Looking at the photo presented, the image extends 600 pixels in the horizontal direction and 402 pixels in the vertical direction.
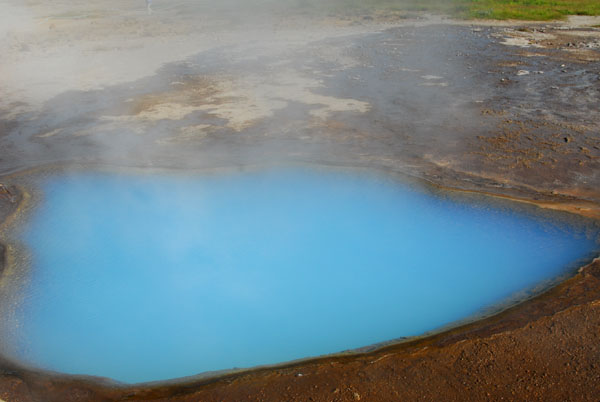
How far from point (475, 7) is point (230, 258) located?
46.1ft

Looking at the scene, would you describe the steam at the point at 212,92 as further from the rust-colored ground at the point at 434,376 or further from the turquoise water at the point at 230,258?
the rust-colored ground at the point at 434,376

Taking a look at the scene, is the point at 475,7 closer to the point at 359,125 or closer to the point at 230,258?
the point at 359,125

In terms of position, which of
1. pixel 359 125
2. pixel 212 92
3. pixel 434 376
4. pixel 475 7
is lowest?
pixel 475 7

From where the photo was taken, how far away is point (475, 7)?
15531 millimetres

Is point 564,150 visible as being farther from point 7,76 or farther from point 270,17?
point 270,17

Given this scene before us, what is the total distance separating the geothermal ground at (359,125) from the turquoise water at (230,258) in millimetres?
279

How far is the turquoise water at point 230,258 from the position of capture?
3148 mm

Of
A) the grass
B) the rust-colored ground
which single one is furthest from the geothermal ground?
the grass

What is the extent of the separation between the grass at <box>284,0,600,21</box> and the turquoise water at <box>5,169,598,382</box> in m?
11.3

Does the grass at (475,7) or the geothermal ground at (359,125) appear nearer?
the geothermal ground at (359,125)

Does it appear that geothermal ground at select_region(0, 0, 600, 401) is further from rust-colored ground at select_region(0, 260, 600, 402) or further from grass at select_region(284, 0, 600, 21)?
grass at select_region(284, 0, 600, 21)

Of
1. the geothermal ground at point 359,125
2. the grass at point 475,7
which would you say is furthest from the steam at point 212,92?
the grass at point 475,7

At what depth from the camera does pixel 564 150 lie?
5.35m

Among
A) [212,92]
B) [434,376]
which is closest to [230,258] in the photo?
[434,376]
